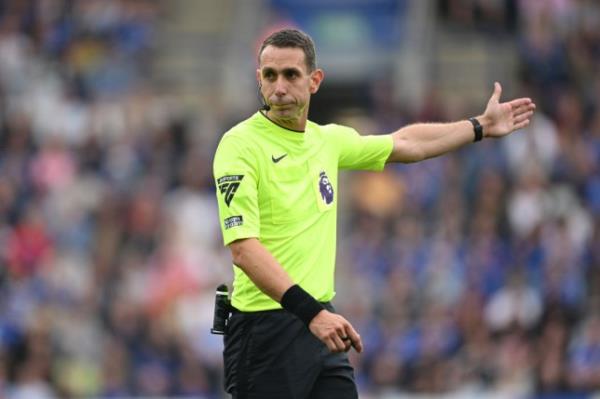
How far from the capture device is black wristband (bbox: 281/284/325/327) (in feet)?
20.2

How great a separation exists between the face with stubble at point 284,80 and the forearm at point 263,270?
2.33ft

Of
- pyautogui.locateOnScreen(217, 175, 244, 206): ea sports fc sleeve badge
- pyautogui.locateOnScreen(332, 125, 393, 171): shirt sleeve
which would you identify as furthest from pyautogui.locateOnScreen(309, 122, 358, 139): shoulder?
pyautogui.locateOnScreen(217, 175, 244, 206): ea sports fc sleeve badge

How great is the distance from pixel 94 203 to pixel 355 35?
4.45 meters

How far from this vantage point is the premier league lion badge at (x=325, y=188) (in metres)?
6.80

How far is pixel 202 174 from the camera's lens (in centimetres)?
1600

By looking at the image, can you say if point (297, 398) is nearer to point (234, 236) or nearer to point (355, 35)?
point (234, 236)

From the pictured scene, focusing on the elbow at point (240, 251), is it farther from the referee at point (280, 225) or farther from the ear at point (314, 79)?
the ear at point (314, 79)

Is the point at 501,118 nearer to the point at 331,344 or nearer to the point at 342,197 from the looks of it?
the point at 331,344

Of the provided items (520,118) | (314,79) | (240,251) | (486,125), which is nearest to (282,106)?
(314,79)

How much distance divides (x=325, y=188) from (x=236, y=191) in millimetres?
582

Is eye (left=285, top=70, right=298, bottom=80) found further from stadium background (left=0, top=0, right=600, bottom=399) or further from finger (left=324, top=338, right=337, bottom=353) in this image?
stadium background (left=0, top=0, right=600, bottom=399)

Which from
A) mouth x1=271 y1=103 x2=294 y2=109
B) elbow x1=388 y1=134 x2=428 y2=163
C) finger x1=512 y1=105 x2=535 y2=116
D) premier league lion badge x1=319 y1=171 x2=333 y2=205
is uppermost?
mouth x1=271 y1=103 x2=294 y2=109

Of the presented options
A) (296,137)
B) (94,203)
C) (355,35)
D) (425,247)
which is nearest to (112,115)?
(94,203)

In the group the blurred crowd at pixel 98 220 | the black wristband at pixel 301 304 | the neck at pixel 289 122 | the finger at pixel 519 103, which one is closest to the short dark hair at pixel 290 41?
the neck at pixel 289 122
